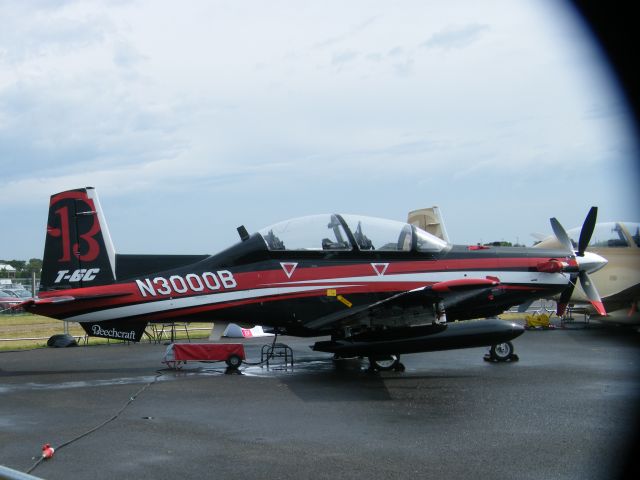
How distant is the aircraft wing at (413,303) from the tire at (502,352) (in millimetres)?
2217

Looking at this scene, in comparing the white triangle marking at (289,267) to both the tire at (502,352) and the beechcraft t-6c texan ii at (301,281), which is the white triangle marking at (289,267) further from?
the tire at (502,352)

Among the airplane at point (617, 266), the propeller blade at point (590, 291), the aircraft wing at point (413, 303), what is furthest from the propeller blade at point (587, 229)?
the airplane at point (617, 266)

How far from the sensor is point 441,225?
64.3 feet

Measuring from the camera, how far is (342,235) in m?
11.2

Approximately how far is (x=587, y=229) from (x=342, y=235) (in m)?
4.92

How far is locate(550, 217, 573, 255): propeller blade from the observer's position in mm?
12672

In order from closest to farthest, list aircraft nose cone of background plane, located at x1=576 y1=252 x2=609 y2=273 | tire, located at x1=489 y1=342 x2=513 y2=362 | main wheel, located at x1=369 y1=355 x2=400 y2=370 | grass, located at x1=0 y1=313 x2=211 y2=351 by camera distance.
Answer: main wheel, located at x1=369 y1=355 x2=400 y2=370 < aircraft nose cone of background plane, located at x1=576 y1=252 x2=609 y2=273 < tire, located at x1=489 y1=342 x2=513 y2=362 < grass, located at x1=0 y1=313 x2=211 y2=351

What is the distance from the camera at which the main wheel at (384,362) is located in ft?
37.1

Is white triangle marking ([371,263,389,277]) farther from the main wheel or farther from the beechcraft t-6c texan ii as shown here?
the main wheel

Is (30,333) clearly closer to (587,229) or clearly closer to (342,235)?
(342,235)

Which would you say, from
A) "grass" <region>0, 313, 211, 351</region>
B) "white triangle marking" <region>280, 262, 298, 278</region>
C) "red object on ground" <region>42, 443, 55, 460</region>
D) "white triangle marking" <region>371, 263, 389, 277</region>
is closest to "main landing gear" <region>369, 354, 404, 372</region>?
"white triangle marking" <region>371, 263, 389, 277</region>

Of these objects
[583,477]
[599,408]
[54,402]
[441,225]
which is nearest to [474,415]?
[599,408]

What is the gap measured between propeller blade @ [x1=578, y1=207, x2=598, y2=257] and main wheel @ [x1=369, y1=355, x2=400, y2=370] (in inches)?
165

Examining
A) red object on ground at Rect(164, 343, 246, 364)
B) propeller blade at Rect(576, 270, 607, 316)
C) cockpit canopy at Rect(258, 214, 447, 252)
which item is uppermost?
cockpit canopy at Rect(258, 214, 447, 252)
